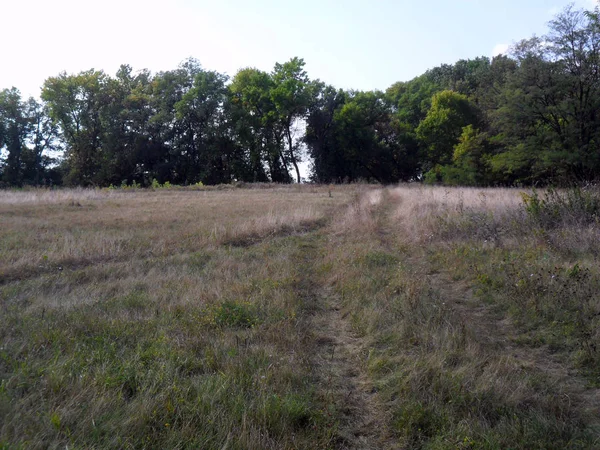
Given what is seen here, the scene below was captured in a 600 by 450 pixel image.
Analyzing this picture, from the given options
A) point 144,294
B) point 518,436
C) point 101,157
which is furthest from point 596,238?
point 101,157

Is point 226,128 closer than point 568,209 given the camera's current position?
No

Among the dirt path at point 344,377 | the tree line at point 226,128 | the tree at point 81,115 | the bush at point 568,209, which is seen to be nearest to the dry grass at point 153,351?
the dirt path at point 344,377

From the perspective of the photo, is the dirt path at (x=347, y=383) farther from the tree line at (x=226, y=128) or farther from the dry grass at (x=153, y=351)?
the tree line at (x=226, y=128)

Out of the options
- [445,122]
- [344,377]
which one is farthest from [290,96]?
[344,377]

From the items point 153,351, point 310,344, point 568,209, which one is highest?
point 568,209

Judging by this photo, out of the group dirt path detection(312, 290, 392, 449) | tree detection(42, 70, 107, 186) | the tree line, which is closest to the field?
dirt path detection(312, 290, 392, 449)

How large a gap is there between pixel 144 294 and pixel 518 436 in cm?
506

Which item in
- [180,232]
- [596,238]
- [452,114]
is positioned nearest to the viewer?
[596,238]

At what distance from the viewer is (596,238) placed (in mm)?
8117

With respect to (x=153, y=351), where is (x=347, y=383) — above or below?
below

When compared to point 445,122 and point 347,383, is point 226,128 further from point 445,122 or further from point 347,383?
point 347,383

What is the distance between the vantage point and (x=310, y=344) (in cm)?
493

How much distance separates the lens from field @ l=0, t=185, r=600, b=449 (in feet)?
10.8

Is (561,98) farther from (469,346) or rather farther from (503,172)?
(469,346)
